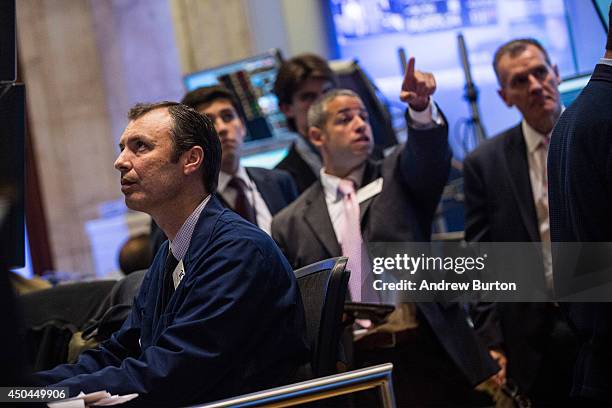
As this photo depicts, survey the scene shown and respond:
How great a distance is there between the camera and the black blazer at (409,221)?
3170mm

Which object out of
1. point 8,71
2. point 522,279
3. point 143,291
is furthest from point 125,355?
point 522,279

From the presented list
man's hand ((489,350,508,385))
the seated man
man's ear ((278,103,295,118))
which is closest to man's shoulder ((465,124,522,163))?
man's hand ((489,350,508,385))

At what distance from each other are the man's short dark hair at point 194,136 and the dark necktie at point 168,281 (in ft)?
0.71

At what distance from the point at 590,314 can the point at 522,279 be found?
921 mm

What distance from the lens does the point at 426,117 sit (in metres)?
3.16

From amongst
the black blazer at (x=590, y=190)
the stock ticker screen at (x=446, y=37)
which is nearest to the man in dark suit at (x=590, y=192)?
the black blazer at (x=590, y=190)

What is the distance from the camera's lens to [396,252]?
3205 mm

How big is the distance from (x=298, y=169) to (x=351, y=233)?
990 mm

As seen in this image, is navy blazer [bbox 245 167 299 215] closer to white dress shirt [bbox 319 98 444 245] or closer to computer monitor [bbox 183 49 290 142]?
white dress shirt [bbox 319 98 444 245]

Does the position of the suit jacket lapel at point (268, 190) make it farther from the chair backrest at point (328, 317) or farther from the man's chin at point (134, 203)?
the chair backrest at point (328, 317)

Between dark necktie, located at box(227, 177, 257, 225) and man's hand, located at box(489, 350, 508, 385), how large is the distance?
108 centimetres

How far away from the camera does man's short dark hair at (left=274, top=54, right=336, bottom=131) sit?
4.27 meters

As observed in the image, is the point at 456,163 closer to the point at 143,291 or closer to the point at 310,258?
the point at 310,258

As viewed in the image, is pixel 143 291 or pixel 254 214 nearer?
pixel 143 291
